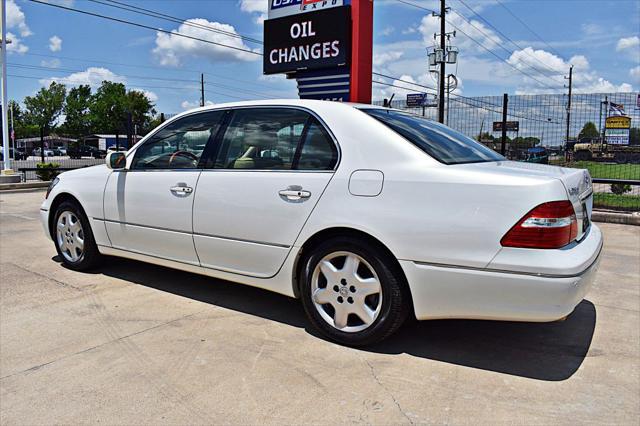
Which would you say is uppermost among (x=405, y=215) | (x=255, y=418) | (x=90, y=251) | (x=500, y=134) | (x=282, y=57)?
(x=282, y=57)

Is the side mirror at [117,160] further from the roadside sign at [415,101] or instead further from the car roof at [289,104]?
the roadside sign at [415,101]

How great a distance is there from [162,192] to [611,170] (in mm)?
15604

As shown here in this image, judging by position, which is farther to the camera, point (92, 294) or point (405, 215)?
point (92, 294)

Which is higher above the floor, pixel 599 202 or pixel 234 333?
pixel 599 202

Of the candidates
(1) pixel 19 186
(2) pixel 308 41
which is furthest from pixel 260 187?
(1) pixel 19 186

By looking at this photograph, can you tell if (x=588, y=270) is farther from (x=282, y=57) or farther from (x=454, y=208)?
(x=282, y=57)

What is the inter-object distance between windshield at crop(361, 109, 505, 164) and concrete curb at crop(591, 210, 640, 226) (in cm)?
582

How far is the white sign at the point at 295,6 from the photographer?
870 centimetres

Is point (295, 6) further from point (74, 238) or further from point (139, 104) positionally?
point (139, 104)

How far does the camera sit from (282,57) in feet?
31.0

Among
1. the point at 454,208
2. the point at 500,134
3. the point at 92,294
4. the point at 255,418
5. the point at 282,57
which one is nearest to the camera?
the point at 255,418

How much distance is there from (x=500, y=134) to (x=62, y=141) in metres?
90.3

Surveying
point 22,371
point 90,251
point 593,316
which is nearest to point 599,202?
point 593,316

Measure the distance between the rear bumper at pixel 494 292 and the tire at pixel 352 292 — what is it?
13 cm
